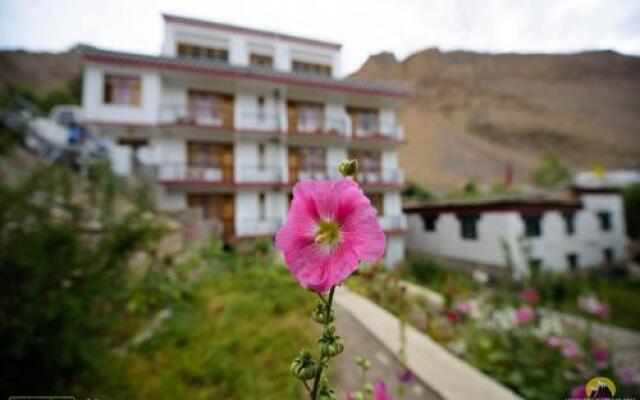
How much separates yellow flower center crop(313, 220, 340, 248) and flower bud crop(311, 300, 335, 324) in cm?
4

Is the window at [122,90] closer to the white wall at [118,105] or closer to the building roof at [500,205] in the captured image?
the white wall at [118,105]

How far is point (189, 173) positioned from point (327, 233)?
6.54 meters

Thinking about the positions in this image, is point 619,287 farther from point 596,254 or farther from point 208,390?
point 208,390

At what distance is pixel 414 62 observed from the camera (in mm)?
502

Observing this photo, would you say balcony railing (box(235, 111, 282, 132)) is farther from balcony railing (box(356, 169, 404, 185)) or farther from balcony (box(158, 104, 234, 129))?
balcony railing (box(356, 169, 404, 185))

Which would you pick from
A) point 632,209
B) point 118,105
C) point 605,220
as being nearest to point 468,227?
point 605,220

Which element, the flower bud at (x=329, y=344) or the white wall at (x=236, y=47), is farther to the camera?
the white wall at (x=236, y=47)

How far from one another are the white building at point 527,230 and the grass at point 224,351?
109 centimetres

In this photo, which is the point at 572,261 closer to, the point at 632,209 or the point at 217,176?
the point at 632,209

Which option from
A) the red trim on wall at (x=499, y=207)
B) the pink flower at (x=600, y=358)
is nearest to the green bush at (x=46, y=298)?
the red trim on wall at (x=499, y=207)

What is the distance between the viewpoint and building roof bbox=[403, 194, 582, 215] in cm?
267

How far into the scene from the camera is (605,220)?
6902 mm

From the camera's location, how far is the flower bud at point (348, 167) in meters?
0.19

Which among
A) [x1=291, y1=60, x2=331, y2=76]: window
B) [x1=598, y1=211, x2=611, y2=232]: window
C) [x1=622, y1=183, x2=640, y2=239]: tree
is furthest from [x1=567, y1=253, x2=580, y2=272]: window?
[x1=291, y1=60, x2=331, y2=76]: window
